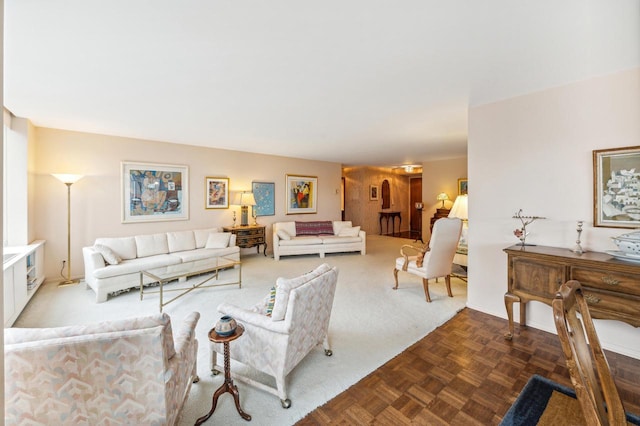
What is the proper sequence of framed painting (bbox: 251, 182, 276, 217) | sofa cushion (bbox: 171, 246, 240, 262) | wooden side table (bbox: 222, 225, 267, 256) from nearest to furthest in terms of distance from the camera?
sofa cushion (bbox: 171, 246, 240, 262) → wooden side table (bbox: 222, 225, 267, 256) → framed painting (bbox: 251, 182, 276, 217)

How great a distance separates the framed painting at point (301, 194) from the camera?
7223 mm

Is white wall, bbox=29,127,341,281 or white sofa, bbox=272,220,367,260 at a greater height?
white wall, bbox=29,127,341,281

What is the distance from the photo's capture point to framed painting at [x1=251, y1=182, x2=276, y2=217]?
259 inches

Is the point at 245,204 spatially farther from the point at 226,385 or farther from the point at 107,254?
the point at 226,385

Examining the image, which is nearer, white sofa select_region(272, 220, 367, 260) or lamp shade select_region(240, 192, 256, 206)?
lamp shade select_region(240, 192, 256, 206)

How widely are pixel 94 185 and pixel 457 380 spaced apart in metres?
5.82

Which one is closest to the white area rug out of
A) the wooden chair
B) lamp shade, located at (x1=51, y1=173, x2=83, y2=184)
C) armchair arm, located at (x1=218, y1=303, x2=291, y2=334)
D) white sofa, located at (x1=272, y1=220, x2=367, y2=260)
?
armchair arm, located at (x1=218, y1=303, x2=291, y2=334)

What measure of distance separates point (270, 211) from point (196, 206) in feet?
5.85

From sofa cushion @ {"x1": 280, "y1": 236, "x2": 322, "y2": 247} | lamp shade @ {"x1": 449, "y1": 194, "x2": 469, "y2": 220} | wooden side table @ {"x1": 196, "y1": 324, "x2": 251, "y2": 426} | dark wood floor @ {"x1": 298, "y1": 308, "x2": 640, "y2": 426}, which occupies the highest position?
lamp shade @ {"x1": 449, "y1": 194, "x2": 469, "y2": 220}

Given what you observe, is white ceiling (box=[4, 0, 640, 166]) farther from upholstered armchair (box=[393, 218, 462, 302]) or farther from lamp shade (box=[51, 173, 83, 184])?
upholstered armchair (box=[393, 218, 462, 302])

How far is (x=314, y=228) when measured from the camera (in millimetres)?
6949

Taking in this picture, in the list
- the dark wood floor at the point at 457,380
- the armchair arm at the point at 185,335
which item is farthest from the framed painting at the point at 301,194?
the armchair arm at the point at 185,335

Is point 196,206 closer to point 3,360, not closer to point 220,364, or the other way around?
point 220,364

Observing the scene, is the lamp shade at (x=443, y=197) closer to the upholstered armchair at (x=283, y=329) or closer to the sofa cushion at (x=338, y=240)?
the sofa cushion at (x=338, y=240)
